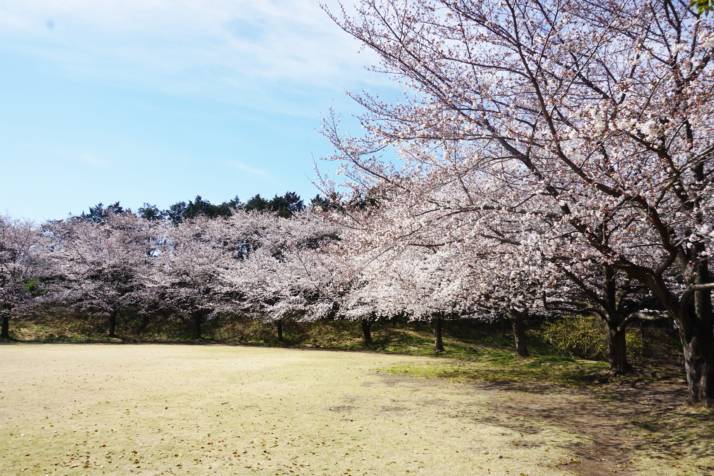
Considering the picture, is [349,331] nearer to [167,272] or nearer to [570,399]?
[167,272]

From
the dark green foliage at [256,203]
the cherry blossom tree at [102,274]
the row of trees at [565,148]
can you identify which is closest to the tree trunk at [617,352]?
the row of trees at [565,148]

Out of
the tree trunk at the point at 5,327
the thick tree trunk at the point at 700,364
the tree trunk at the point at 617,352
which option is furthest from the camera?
the tree trunk at the point at 5,327

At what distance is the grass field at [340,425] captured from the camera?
6547 millimetres

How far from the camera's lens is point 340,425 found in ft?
27.9

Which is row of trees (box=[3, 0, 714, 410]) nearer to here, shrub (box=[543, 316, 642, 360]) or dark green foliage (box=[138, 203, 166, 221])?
shrub (box=[543, 316, 642, 360])

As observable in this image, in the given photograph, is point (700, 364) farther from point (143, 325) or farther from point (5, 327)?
point (143, 325)

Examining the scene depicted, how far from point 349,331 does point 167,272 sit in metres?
14.1

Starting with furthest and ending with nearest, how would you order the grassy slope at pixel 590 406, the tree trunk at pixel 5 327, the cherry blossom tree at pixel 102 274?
the cherry blossom tree at pixel 102 274
the tree trunk at pixel 5 327
the grassy slope at pixel 590 406

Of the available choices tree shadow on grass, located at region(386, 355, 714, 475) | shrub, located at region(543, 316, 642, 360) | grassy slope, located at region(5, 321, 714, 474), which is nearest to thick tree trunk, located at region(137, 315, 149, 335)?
grassy slope, located at region(5, 321, 714, 474)

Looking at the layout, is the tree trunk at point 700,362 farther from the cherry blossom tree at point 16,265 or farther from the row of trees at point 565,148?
the cherry blossom tree at point 16,265

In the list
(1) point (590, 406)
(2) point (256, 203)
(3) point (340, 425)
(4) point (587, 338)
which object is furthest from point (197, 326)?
(1) point (590, 406)

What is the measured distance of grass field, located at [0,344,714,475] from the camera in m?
6.55

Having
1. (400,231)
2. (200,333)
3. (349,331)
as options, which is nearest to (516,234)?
(400,231)

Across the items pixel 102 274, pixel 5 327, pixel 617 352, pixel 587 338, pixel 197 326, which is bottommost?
pixel 5 327
